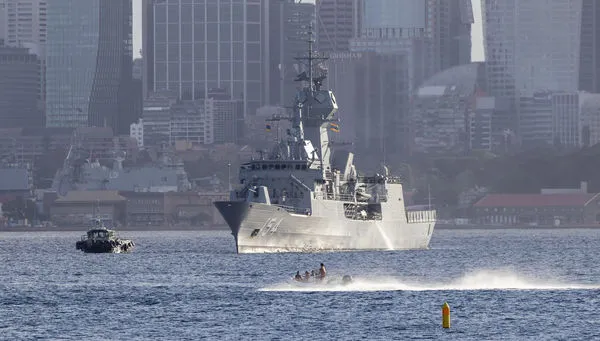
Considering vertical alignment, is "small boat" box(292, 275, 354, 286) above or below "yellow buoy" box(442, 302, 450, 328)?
below

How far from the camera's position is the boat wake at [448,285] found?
149 meters

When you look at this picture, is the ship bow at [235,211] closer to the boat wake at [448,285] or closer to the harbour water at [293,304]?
the harbour water at [293,304]

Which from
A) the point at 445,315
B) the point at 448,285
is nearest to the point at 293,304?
the point at 445,315

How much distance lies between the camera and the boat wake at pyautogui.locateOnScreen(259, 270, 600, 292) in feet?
488

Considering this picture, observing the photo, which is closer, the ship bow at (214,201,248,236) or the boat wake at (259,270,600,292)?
the boat wake at (259,270,600,292)

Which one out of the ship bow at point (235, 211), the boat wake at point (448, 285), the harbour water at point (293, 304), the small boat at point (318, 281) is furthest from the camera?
the ship bow at point (235, 211)

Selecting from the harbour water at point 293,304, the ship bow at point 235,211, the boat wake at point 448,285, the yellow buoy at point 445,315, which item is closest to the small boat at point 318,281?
the boat wake at point 448,285

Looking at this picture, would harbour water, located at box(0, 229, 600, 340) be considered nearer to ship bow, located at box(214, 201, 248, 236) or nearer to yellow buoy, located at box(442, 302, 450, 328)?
yellow buoy, located at box(442, 302, 450, 328)

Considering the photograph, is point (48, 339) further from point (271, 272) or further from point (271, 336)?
point (271, 272)

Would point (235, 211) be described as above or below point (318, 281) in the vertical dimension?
above

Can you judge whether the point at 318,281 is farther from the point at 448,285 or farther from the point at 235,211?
the point at 235,211

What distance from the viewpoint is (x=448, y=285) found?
6166 inches

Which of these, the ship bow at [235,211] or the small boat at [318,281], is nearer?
the small boat at [318,281]

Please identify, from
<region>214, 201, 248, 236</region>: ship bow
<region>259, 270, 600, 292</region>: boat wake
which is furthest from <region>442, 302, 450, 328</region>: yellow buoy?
<region>214, 201, 248, 236</region>: ship bow
